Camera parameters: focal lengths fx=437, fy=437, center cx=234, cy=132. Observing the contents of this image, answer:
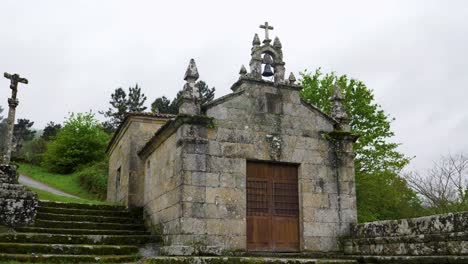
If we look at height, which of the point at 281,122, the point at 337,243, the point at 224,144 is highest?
the point at 281,122

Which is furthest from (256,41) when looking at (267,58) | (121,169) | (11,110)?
(121,169)

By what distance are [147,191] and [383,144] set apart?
1554cm

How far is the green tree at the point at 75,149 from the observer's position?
35375 millimetres

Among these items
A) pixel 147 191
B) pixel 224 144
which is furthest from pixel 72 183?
pixel 224 144

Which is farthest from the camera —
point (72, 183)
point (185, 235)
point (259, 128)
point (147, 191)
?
point (72, 183)

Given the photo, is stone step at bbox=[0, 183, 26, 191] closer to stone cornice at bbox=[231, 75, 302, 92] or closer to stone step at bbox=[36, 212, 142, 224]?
stone step at bbox=[36, 212, 142, 224]

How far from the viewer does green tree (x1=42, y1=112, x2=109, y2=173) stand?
35.4 metres

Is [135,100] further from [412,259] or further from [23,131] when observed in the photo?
[412,259]

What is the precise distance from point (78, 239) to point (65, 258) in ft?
4.91

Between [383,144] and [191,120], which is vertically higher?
[383,144]

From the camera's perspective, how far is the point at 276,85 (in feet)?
39.7

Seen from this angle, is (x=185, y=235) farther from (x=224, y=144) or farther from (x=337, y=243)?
(x=337, y=243)

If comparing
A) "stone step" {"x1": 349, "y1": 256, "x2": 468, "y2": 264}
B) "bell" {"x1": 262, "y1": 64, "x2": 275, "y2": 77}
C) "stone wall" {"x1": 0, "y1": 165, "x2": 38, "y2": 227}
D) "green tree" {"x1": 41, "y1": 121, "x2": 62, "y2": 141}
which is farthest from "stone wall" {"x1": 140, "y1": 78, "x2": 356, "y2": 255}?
"green tree" {"x1": 41, "y1": 121, "x2": 62, "y2": 141}

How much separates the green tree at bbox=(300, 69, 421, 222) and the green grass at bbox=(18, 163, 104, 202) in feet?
48.9
